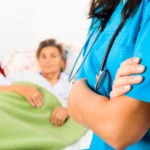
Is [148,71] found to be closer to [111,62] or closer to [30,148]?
[111,62]

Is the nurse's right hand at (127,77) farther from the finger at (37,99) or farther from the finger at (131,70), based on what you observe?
the finger at (37,99)

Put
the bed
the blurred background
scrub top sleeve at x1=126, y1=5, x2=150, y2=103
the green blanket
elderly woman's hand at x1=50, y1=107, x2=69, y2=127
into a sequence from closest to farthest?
scrub top sleeve at x1=126, y1=5, x2=150, y2=103 < the green blanket < elderly woman's hand at x1=50, y1=107, x2=69, y2=127 < the bed < the blurred background

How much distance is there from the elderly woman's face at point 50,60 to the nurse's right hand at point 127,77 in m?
1.89

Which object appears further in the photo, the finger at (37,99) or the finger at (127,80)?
the finger at (37,99)

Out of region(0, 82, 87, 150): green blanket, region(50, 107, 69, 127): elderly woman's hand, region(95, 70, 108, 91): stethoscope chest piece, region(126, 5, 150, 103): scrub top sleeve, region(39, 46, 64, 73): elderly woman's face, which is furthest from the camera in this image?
region(39, 46, 64, 73): elderly woman's face

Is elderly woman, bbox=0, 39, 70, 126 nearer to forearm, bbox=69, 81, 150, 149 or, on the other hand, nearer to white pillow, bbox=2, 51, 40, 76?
white pillow, bbox=2, 51, 40, 76

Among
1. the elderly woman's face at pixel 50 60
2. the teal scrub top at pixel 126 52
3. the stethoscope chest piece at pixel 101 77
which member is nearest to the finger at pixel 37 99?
the elderly woman's face at pixel 50 60

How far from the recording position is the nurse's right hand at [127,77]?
523 mm

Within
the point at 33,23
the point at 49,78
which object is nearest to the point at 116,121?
the point at 49,78

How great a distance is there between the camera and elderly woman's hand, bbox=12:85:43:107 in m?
1.86

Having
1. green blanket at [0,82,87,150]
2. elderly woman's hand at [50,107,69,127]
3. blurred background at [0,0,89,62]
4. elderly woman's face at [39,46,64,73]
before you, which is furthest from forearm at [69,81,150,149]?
blurred background at [0,0,89,62]

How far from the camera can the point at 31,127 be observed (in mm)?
1664

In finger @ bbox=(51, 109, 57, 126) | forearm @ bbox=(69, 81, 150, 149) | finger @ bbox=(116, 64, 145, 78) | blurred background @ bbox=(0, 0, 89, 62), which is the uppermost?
finger @ bbox=(116, 64, 145, 78)

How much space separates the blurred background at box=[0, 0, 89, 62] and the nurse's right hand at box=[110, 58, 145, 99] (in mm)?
2052
